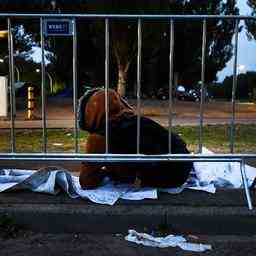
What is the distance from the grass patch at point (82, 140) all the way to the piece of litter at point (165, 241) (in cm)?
378

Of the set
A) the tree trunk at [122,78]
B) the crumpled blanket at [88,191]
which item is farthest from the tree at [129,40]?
the crumpled blanket at [88,191]

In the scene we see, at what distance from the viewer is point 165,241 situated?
4.95 meters

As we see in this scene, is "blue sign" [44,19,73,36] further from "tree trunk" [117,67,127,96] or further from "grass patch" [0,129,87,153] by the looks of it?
"tree trunk" [117,67,127,96]

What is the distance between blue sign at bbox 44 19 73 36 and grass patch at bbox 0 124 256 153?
3541mm

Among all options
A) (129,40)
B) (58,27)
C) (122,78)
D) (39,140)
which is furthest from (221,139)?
(129,40)

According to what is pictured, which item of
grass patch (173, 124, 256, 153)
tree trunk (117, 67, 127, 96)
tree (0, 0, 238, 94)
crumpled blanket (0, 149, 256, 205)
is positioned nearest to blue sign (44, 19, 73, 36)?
crumpled blanket (0, 149, 256, 205)

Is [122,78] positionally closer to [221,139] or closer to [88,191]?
[221,139]

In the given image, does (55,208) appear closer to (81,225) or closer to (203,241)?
(81,225)

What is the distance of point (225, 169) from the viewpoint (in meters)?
6.56

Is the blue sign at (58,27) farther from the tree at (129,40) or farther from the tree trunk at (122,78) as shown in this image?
the tree trunk at (122,78)

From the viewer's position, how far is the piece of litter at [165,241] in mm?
4820

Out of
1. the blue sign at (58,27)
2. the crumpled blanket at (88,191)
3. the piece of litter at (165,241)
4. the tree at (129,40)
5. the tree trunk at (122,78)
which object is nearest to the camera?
the piece of litter at (165,241)

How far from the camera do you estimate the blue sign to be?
18.5 feet

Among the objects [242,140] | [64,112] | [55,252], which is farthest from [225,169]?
[64,112]
